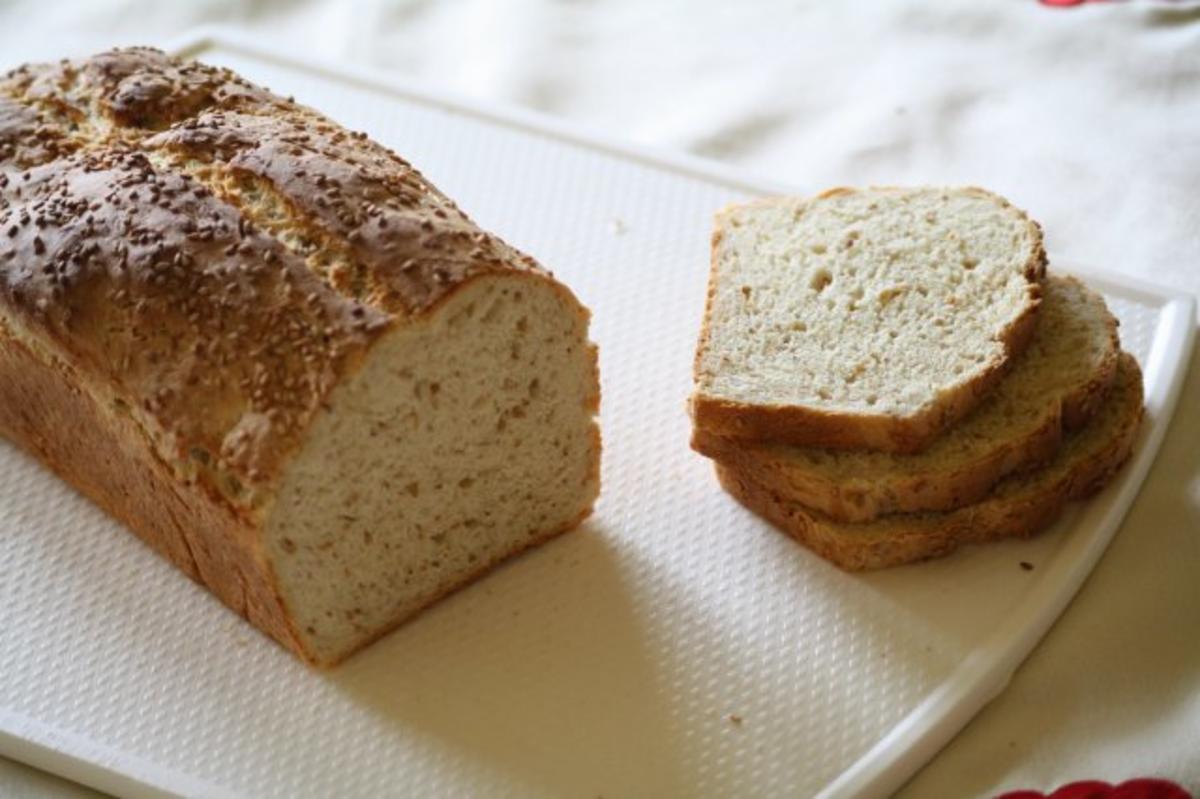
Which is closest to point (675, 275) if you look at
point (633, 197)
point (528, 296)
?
point (633, 197)

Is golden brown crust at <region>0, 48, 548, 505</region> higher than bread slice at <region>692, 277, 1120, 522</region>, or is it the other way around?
golden brown crust at <region>0, 48, 548, 505</region>

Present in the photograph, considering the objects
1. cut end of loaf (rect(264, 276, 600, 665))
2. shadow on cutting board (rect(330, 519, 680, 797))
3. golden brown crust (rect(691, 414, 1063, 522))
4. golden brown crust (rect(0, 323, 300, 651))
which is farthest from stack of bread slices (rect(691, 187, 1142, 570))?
golden brown crust (rect(0, 323, 300, 651))

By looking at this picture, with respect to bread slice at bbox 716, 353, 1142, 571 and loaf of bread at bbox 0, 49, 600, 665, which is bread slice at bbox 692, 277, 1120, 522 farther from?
loaf of bread at bbox 0, 49, 600, 665

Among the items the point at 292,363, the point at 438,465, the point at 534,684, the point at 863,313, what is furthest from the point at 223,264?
the point at 863,313

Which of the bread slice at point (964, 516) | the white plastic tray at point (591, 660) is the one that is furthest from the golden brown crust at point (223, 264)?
the bread slice at point (964, 516)

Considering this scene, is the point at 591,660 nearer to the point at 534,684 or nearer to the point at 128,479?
the point at 534,684

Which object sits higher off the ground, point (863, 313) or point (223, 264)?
point (223, 264)

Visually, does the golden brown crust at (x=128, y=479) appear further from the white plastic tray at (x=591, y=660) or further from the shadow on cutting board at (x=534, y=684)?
the shadow on cutting board at (x=534, y=684)
